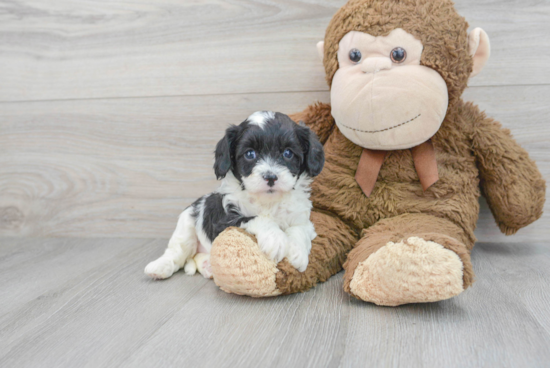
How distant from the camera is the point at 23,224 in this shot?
88.9 inches

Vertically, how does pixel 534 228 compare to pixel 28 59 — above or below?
below

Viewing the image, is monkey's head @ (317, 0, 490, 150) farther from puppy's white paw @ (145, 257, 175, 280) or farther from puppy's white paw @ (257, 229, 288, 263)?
puppy's white paw @ (145, 257, 175, 280)

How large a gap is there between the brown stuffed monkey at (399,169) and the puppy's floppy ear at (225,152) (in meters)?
0.19

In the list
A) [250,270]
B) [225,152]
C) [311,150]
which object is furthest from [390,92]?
[250,270]

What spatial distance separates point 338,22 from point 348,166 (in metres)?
0.52

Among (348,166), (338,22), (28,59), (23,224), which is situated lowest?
(23,224)

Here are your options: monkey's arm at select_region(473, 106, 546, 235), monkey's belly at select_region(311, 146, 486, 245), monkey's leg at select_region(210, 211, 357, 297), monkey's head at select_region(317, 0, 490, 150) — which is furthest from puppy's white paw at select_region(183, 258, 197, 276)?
monkey's arm at select_region(473, 106, 546, 235)

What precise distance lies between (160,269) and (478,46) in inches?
54.2

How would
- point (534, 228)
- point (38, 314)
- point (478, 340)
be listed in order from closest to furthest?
point (478, 340), point (38, 314), point (534, 228)

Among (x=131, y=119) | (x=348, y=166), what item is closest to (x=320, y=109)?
(x=348, y=166)

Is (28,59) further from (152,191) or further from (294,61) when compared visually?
(294,61)

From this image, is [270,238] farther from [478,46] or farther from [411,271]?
[478,46]

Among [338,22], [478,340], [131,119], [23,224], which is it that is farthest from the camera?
[23,224]

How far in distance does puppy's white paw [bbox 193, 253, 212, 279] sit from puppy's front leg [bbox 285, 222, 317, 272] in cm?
36
